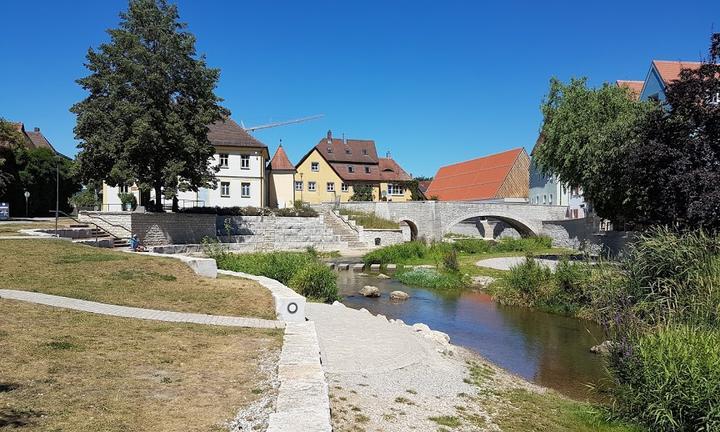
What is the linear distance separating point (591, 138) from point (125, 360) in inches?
989

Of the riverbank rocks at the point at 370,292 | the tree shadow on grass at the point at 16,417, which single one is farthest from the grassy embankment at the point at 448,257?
the tree shadow on grass at the point at 16,417

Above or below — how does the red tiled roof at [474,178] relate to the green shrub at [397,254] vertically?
above

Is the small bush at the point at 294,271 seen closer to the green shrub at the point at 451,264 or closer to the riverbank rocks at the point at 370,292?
the riverbank rocks at the point at 370,292

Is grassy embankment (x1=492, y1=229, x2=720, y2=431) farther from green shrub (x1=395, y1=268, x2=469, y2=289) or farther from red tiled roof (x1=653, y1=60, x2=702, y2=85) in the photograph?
red tiled roof (x1=653, y1=60, x2=702, y2=85)

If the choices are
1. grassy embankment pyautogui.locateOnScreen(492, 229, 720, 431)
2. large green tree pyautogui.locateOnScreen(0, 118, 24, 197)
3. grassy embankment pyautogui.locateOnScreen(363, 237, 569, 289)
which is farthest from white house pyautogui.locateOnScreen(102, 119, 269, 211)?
grassy embankment pyautogui.locateOnScreen(492, 229, 720, 431)

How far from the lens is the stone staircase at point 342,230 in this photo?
4609 cm

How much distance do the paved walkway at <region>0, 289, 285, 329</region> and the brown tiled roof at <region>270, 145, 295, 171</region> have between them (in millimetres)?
46188

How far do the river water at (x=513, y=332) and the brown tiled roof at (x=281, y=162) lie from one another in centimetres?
3306

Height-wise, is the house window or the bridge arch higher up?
the house window

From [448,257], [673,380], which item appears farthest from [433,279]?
[673,380]

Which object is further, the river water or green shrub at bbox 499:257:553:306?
green shrub at bbox 499:257:553:306

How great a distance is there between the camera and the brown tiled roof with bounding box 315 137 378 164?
2689 inches

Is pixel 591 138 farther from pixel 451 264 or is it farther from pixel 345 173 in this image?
pixel 345 173

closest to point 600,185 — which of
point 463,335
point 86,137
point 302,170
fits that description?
point 463,335
